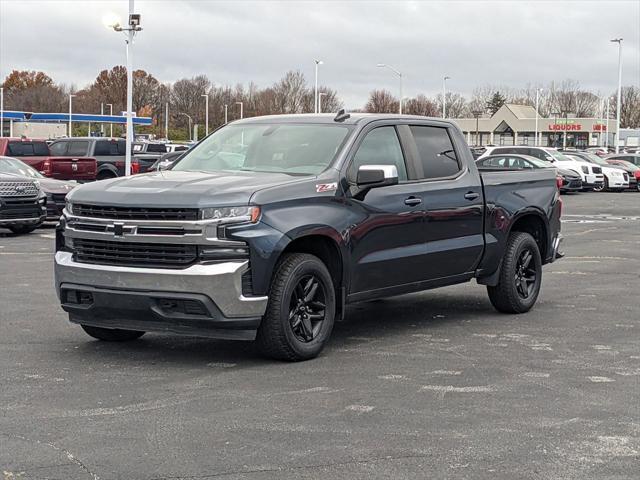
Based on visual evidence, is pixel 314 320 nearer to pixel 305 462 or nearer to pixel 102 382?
pixel 102 382

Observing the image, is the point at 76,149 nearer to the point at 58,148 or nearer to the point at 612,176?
the point at 58,148

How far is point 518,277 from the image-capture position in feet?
34.6

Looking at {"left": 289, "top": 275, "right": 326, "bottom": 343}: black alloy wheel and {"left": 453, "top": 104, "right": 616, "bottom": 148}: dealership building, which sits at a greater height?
{"left": 453, "top": 104, "right": 616, "bottom": 148}: dealership building

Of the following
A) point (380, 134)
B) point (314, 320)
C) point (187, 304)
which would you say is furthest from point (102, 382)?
point (380, 134)

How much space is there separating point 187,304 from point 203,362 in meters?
0.64

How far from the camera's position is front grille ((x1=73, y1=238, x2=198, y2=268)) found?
24.4ft

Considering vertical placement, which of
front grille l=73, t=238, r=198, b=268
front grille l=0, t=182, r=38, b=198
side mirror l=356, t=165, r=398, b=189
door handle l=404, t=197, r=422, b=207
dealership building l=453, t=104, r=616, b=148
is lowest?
front grille l=73, t=238, r=198, b=268

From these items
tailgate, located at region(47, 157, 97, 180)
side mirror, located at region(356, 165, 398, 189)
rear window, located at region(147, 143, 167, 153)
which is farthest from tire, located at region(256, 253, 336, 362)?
rear window, located at region(147, 143, 167, 153)

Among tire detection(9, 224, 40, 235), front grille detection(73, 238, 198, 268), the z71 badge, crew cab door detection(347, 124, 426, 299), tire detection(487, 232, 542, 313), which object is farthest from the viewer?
tire detection(9, 224, 40, 235)

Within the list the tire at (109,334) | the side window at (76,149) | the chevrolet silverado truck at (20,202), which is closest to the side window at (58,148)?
the side window at (76,149)

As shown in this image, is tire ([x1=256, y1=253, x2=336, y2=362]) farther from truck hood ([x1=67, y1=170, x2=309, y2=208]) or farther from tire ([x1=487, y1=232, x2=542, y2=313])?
tire ([x1=487, y1=232, x2=542, y2=313])

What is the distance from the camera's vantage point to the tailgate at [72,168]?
1212 inches

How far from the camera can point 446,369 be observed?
25.1ft

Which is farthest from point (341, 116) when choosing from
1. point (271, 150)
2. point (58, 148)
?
point (58, 148)
